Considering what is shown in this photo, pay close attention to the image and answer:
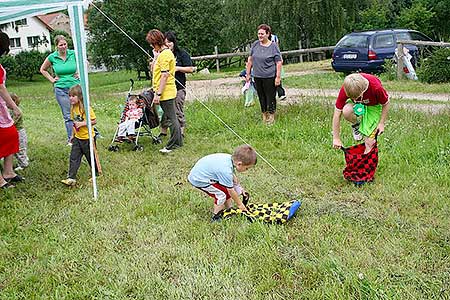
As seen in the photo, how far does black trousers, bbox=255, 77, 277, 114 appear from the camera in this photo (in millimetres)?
8656

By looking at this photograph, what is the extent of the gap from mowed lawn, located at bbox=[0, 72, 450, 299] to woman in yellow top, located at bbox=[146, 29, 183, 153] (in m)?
0.34

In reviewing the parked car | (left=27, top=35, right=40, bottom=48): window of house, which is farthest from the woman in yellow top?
(left=27, top=35, right=40, bottom=48): window of house

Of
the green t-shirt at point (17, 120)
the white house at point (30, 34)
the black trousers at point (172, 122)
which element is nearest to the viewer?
the green t-shirt at point (17, 120)

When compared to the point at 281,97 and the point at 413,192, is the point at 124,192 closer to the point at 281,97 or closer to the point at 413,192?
the point at 413,192

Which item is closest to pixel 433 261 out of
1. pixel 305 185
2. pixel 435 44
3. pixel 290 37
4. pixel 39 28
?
pixel 305 185

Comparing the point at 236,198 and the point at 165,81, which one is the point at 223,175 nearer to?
the point at 236,198

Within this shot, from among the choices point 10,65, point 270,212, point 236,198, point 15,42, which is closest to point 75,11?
point 236,198

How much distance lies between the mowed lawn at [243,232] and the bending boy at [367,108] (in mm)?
569

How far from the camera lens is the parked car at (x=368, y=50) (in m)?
16.7

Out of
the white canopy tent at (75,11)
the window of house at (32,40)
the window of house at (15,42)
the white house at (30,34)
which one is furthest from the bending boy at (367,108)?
the window of house at (15,42)

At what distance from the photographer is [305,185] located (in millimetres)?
5652

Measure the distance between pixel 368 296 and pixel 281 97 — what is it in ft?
29.7

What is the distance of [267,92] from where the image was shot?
872 cm

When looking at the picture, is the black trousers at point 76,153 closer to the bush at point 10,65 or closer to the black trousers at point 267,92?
the black trousers at point 267,92
